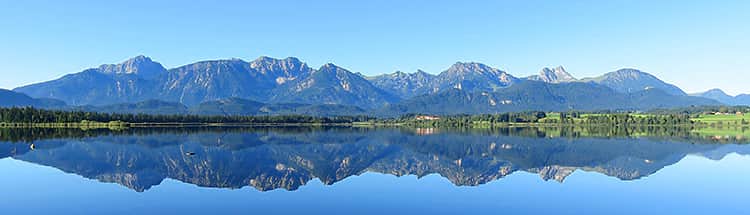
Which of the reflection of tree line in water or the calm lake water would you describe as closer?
the calm lake water

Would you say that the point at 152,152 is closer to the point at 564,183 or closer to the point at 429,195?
the point at 429,195

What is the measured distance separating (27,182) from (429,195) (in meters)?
23.7

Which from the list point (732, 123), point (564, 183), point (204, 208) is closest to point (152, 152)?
point (204, 208)

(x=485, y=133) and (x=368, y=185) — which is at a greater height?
(x=368, y=185)

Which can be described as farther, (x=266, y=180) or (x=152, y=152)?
(x=152, y=152)

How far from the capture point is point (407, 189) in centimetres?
2789

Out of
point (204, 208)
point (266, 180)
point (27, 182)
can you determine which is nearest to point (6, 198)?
point (27, 182)

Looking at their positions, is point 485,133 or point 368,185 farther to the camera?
point 485,133

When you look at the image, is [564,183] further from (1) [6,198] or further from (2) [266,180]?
(1) [6,198]

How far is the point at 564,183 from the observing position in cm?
3033

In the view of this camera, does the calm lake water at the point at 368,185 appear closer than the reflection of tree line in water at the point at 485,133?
Yes

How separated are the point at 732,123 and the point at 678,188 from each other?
20082 cm

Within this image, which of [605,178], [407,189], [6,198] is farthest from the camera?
[605,178]

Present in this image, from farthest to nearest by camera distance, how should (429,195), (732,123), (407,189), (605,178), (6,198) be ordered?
(732,123)
(605,178)
(407,189)
(429,195)
(6,198)
